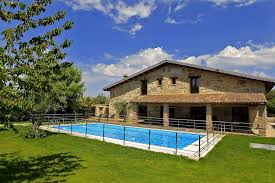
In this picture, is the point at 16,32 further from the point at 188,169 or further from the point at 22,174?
the point at 188,169

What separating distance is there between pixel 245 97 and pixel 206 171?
15.4 meters

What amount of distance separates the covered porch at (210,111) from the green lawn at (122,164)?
758 cm

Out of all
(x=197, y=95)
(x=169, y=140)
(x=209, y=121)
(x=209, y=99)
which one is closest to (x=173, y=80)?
(x=197, y=95)

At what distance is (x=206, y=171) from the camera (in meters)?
10.8

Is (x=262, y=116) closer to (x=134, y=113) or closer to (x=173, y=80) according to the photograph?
(x=173, y=80)

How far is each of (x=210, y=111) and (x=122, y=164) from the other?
15.3 metres

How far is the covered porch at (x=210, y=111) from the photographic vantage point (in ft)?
75.7

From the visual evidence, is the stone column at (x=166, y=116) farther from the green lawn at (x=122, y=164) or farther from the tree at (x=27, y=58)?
the tree at (x=27, y=58)

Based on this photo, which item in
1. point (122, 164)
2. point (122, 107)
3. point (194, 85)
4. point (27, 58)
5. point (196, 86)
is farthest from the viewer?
point (122, 107)

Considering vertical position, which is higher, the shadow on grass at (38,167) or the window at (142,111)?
the window at (142,111)

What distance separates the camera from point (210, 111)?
976 inches

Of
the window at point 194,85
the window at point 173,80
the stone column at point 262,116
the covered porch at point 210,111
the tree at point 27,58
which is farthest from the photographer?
the window at point 173,80

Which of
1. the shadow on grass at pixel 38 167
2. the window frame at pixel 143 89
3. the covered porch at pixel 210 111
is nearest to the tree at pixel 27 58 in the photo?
the shadow on grass at pixel 38 167

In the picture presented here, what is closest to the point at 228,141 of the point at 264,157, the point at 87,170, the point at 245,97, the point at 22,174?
the point at 264,157
